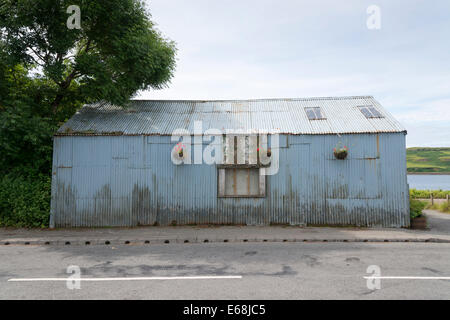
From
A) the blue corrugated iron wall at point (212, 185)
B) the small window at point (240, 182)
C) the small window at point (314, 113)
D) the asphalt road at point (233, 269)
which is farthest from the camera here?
the small window at point (314, 113)

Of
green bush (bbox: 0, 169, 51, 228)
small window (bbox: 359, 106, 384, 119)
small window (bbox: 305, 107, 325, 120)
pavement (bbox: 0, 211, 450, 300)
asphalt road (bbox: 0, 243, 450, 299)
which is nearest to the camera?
asphalt road (bbox: 0, 243, 450, 299)

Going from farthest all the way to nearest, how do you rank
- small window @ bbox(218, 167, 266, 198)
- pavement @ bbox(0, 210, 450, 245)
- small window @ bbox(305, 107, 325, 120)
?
small window @ bbox(305, 107, 325, 120), small window @ bbox(218, 167, 266, 198), pavement @ bbox(0, 210, 450, 245)

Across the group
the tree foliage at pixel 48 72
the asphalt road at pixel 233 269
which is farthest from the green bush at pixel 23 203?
the asphalt road at pixel 233 269

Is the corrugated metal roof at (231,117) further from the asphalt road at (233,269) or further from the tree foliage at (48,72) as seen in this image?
the asphalt road at (233,269)

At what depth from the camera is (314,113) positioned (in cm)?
1584

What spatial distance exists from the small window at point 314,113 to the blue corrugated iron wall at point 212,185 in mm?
1879

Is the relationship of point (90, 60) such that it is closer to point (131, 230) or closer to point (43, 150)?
point (43, 150)

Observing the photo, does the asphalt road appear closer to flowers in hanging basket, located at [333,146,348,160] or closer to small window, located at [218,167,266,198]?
small window, located at [218,167,266,198]

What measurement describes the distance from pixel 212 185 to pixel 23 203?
28.0ft

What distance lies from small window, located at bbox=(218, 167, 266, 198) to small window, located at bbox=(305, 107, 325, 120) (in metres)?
4.21

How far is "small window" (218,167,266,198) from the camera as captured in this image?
13.8 m

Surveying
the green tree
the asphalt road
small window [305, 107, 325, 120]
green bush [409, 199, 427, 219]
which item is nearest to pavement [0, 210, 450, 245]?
the asphalt road

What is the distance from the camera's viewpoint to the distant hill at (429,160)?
108m

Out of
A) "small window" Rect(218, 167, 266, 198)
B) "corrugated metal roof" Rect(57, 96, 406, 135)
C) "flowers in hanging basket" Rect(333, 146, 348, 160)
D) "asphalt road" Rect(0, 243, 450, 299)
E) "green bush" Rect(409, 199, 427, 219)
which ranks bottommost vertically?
"asphalt road" Rect(0, 243, 450, 299)
